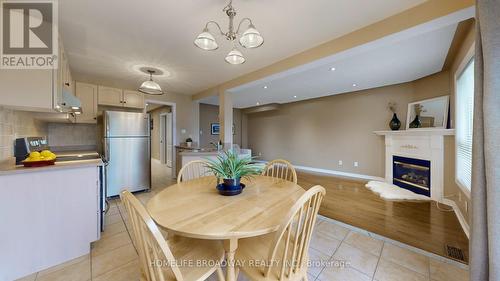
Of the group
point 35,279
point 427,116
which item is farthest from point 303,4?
→ point 427,116

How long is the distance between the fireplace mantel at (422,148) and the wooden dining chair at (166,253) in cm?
397

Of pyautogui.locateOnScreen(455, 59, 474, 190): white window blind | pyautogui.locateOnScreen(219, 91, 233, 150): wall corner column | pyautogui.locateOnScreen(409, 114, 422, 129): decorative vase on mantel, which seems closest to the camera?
pyautogui.locateOnScreen(455, 59, 474, 190): white window blind

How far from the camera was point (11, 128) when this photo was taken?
1829mm

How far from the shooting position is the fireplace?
3.33 meters

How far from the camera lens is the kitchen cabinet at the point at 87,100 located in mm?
3307

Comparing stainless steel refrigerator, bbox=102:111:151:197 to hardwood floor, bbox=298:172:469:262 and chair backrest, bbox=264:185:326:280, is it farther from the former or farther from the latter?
hardwood floor, bbox=298:172:469:262

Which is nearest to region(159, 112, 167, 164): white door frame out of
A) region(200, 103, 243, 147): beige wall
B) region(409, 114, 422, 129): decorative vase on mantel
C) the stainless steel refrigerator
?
region(200, 103, 243, 147): beige wall

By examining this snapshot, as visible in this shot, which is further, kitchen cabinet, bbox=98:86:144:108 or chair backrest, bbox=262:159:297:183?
kitchen cabinet, bbox=98:86:144:108

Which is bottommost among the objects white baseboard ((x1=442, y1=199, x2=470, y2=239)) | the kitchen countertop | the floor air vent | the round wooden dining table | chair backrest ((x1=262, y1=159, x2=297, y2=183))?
the floor air vent

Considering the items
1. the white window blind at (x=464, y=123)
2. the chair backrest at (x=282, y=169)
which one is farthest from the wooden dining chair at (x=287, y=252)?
the white window blind at (x=464, y=123)

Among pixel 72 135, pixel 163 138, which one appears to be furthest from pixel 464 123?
pixel 163 138

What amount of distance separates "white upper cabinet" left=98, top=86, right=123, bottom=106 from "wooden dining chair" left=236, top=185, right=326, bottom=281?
3957mm
